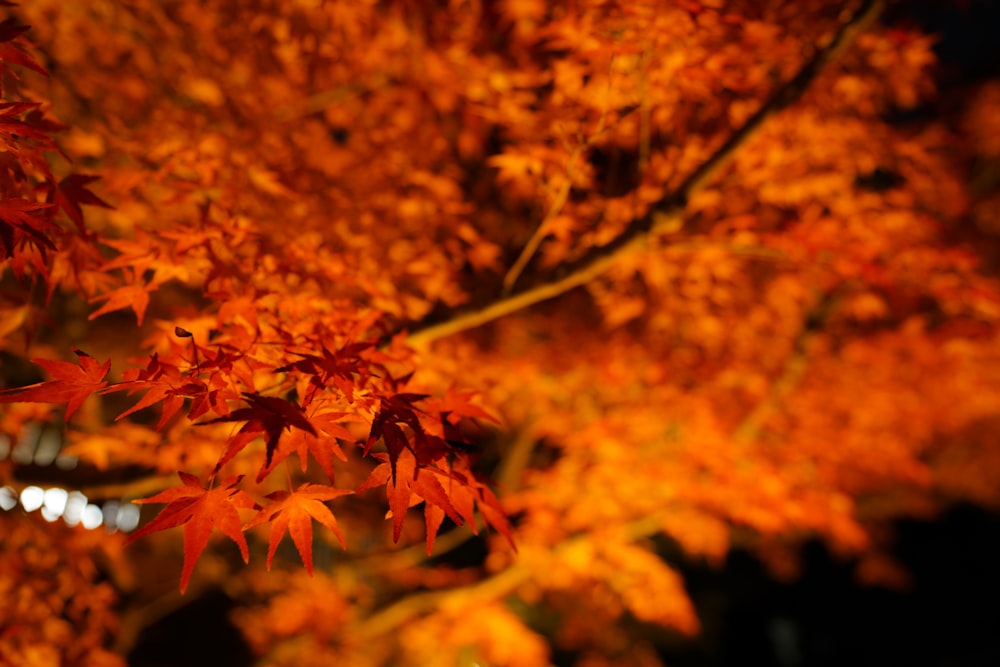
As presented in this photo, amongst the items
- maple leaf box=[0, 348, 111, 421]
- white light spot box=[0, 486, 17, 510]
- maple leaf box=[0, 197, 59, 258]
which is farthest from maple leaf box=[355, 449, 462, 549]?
white light spot box=[0, 486, 17, 510]

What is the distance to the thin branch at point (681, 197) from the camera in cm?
352

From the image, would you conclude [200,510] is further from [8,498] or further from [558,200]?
[8,498]

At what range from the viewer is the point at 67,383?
193 centimetres

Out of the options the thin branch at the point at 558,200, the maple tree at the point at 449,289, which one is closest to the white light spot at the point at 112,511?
the maple tree at the point at 449,289

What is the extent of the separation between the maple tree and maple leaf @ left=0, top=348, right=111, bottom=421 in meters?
0.01

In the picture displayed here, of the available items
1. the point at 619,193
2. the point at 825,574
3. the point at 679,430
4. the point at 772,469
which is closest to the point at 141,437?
the point at 619,193

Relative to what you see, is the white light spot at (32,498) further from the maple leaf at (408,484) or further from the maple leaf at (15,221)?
the maple leaf at (408,484)

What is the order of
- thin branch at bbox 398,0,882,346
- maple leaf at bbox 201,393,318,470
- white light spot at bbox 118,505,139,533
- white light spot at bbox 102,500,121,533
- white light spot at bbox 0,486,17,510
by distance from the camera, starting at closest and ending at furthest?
1. maple leaf at bbox 201,393,318,470
2. thin branch at bbox 398,0,882,346
3. white light spot at bbox 0,486,17,510
4. white light spot at bbox 102,500,121,533
5. white light spot at bbox 118,505,139,533

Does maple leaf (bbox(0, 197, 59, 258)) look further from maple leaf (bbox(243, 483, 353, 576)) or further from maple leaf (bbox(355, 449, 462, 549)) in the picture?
maple leaf (bbox(355, 449, 462, 549))

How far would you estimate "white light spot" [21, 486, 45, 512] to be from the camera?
3.73 meters

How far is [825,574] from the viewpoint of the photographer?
15.0 meters

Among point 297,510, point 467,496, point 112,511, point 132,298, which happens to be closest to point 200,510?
point 297,510

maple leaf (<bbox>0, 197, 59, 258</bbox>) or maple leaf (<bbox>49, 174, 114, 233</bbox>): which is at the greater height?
maple leaf (<bbox>0, 197, 59, 258</bbox>)

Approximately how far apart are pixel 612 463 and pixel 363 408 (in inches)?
193
